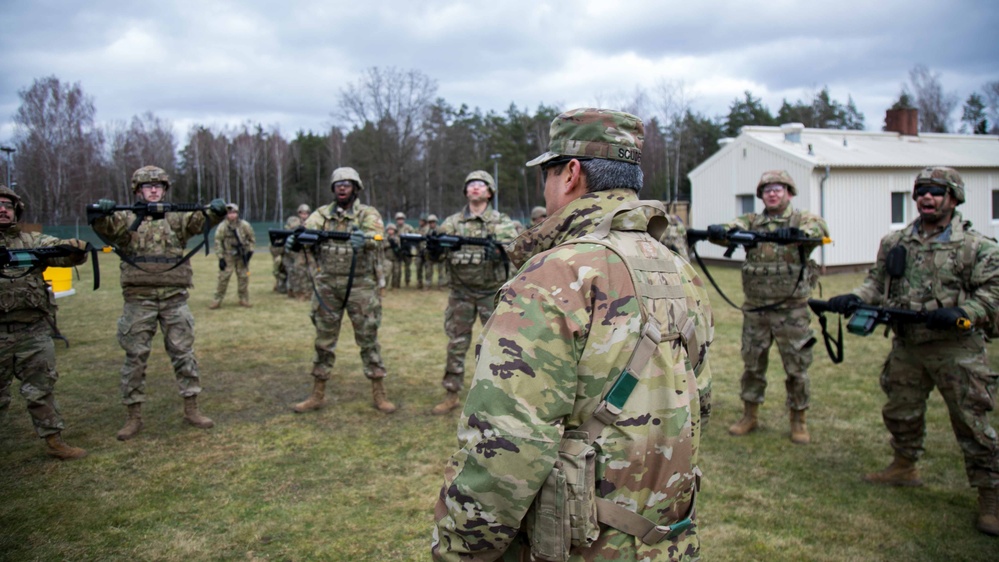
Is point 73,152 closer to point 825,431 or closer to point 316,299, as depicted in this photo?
point 316,299

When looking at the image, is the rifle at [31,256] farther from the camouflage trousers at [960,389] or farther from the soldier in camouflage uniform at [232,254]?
the soldier in camouflage uniform at [232,254]

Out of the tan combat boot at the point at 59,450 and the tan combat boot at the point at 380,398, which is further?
the tan combat boot at the point at 380,398

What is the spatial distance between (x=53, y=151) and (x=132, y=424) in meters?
4.10

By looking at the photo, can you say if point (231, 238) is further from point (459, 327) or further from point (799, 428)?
point (799, 428)

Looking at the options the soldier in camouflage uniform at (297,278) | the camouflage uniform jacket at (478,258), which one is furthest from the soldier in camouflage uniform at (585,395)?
the soldier in camouflage uniform at (297,278)

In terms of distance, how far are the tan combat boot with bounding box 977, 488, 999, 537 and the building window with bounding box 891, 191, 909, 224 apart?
18701 mm

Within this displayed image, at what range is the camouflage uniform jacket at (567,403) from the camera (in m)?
1.67

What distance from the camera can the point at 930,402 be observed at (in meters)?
6.87

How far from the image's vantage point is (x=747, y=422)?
611 cm

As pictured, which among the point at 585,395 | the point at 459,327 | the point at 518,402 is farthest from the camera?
the point at 459,327

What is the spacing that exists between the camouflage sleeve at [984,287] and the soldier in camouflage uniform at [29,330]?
6579 mm

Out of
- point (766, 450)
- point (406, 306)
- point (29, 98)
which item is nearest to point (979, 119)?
point (406, 306)

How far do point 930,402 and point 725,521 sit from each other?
13.4 feet

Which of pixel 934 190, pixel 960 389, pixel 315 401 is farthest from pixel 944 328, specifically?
pixel 315 401
